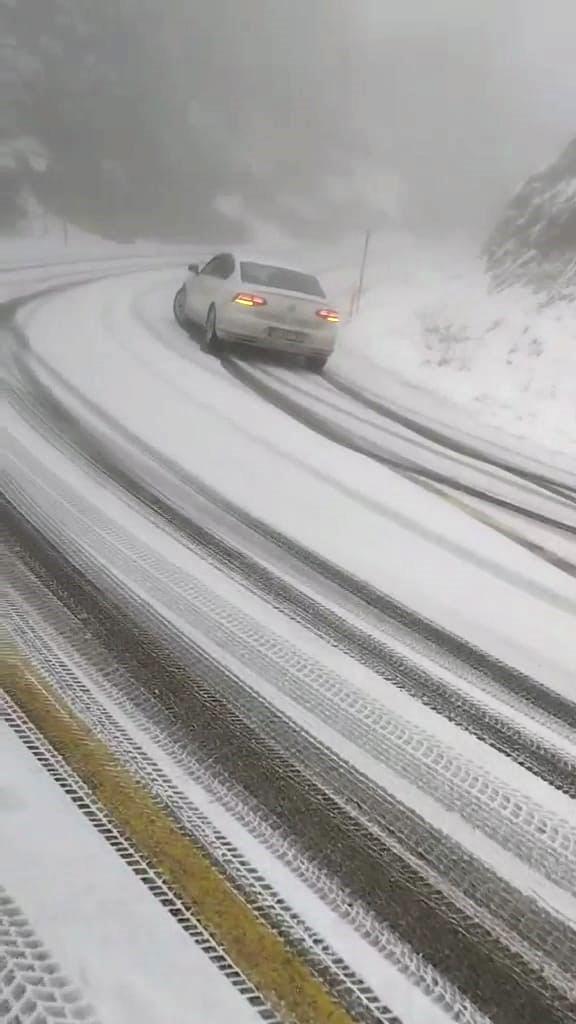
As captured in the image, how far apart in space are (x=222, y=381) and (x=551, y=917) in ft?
25.9

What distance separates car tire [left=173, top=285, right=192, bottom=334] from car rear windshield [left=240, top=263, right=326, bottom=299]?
1.87 m

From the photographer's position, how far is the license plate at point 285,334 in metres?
11.2

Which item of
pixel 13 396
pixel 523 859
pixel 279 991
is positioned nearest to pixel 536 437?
pixel 13 396

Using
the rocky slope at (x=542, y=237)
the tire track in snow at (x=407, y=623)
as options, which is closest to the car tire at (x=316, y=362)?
the rocky slope at (x=542, y=237)

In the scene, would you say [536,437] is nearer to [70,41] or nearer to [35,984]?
[35,984]

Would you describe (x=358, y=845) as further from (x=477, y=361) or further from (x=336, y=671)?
(x=477, y=361)

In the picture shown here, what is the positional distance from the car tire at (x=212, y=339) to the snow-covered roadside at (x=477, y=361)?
210 centimetres

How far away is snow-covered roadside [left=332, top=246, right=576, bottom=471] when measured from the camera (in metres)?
9.99

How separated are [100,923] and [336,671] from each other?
5.45 feet

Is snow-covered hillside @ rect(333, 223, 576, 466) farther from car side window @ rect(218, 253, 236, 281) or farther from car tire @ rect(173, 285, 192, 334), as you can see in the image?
car tire @ rect(173, 285, 192, 334)

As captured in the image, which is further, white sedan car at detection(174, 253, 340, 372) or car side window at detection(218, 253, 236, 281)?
car side window at detection(218, 253, 236, 281)

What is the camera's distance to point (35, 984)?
6.17 ft

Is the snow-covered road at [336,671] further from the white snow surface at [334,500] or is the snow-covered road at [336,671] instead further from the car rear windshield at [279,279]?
the car rear windshield at [279,279]

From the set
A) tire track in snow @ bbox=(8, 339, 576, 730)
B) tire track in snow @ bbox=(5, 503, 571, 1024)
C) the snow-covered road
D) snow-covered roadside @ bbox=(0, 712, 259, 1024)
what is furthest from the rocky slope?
snow-covered roadside @ bbox=(0, 712, 259, 1024)
